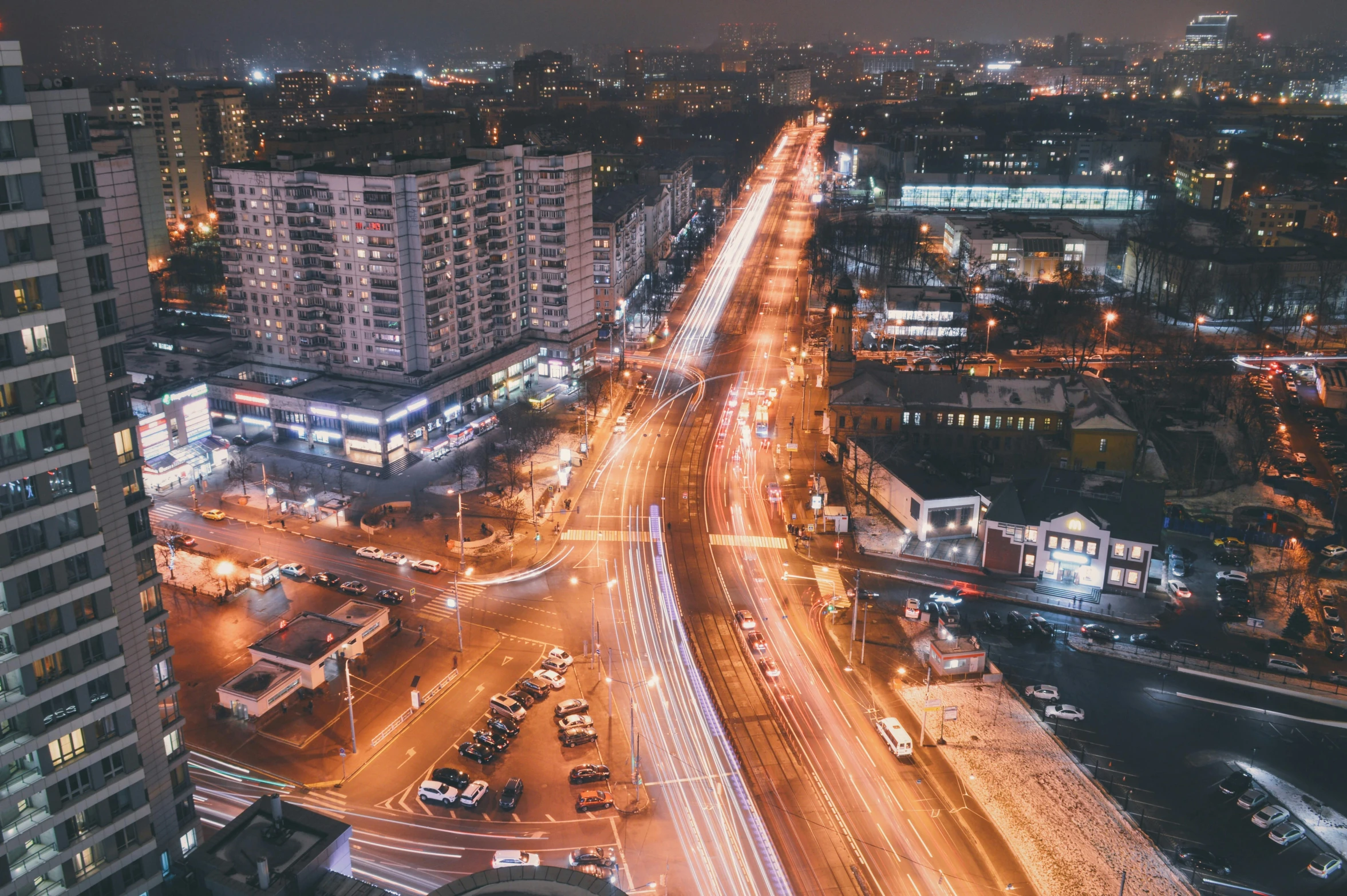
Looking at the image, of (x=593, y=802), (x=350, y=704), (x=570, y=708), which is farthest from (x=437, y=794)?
(x=570, y=708)

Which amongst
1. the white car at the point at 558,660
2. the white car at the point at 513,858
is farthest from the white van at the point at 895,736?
the white car at the point at 513,858

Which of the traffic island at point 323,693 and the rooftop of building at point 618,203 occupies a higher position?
the rooftop of building at point 618,203

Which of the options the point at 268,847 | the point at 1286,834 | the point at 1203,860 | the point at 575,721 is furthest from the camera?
the point at 575,721

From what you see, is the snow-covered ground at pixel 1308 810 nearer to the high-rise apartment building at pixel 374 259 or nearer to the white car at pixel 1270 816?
the white car at pixel 1270 816

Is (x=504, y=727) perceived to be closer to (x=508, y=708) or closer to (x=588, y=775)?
(x=508, y=708)

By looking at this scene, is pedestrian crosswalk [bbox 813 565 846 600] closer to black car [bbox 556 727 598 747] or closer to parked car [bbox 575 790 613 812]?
black car [bbox 556 727 598 747]

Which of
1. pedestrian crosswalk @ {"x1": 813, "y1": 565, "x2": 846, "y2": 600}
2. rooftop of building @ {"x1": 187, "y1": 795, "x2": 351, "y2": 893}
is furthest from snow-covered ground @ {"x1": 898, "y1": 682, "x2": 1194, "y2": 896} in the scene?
rooftop of building @ {"x1": 187, "y1": 795, "x2": 351, "y2": 893}
